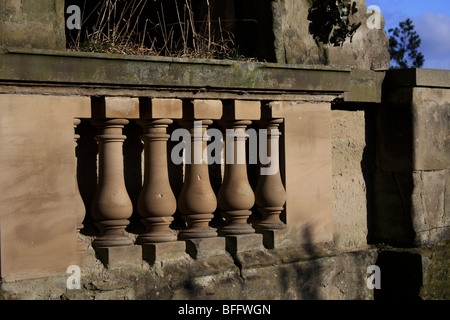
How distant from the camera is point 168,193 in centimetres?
357

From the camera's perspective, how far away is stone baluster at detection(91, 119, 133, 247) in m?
3.42

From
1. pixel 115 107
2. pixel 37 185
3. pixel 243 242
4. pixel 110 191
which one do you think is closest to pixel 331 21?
pixel 243 242

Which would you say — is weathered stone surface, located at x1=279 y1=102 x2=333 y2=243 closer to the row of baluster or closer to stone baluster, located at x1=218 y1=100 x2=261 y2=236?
the row of baluster

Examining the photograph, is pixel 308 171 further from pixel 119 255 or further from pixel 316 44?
pixel 119 255

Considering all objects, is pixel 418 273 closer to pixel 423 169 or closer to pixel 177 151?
pixel 423 169

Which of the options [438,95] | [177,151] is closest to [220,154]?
[177,151]

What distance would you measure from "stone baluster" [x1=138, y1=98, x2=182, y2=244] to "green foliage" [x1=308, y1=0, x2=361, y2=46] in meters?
1.17

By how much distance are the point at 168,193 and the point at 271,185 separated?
2.09ft

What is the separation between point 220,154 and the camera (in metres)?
3.91

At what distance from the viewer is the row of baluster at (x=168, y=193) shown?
11.3ft

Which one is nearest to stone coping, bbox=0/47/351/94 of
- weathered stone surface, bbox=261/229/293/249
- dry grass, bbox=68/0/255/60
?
dry grass, bbox=68/0/255/60

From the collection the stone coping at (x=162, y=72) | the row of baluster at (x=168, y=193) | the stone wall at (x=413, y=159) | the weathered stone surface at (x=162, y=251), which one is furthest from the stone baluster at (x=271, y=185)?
the stone wall at (x=413, y=159)
